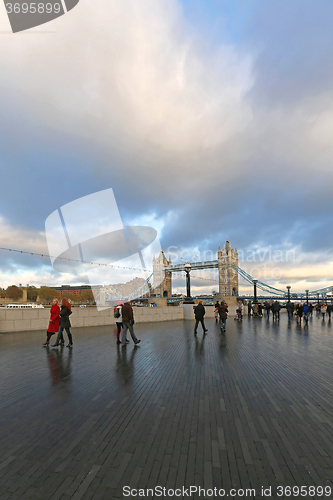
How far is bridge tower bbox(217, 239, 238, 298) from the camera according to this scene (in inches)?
3246

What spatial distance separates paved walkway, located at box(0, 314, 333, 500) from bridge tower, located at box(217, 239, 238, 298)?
76.0 metres

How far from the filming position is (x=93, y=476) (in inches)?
96.0

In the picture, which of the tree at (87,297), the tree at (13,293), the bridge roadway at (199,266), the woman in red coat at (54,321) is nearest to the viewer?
the woman in red coat at (54,321)

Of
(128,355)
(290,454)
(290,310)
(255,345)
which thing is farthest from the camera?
(290,310)

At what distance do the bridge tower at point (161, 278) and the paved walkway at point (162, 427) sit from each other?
274 ft

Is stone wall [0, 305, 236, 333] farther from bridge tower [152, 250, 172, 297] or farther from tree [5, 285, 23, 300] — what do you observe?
bridge tower [152, 250, 172, 297]

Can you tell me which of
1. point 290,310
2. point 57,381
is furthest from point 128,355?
point 290,310

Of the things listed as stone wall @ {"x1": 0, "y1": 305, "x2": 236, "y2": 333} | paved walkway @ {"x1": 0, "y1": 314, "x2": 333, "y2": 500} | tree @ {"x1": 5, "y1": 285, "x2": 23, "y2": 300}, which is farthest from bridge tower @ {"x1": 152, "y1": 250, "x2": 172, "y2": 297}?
paved walkway @ {"x1": 0, "y1": 314, "x2": 333, "y2": 500}

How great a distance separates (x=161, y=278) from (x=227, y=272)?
2295 cm

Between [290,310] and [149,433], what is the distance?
20272 millimetres

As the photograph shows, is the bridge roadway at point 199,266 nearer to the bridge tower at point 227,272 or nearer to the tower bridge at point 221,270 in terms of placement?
the tower bridge at point 221,270

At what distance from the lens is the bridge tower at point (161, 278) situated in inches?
3647

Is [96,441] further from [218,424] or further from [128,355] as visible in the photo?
[128,355]

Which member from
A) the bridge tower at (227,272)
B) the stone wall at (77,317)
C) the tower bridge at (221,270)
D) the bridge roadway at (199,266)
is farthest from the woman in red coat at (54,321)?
the bridge roadway at (199,266)
